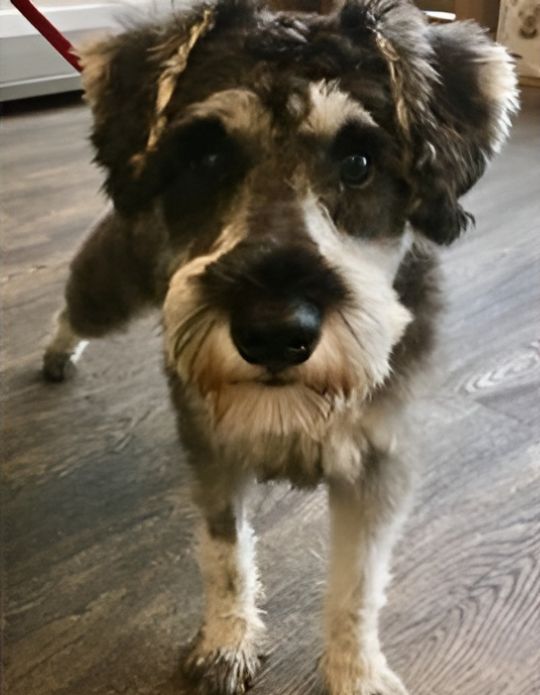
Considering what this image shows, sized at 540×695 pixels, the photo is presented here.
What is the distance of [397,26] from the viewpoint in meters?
1.12

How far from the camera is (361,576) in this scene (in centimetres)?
128

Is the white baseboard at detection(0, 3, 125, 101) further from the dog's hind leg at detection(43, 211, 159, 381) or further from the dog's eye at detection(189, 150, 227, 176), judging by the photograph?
the dog's eye at detection(189, 150, 227, 176)

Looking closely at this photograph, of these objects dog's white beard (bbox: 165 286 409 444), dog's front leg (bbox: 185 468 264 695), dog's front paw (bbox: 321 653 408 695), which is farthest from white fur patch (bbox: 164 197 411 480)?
dog's front paw (bbox: 321 653 408 695)

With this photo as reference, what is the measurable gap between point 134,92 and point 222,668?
82cm

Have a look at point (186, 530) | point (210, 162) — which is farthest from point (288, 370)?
point (186, 530)

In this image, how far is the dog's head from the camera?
98 centimetres

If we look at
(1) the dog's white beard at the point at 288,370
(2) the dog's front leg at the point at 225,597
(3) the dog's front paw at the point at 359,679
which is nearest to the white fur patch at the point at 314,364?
(1) the dog's white beard at the point at 288,370

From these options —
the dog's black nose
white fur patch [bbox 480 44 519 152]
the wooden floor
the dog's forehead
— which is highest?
the dog's forehead

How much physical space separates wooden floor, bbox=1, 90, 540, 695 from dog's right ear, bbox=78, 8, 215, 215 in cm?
52

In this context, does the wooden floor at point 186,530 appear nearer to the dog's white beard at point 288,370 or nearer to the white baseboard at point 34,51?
the dog's white beard at point 288,370

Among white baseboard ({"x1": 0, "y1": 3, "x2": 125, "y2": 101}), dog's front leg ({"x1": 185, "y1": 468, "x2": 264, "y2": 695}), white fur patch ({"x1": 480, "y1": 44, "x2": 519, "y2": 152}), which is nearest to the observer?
white fur patch ({"x1": 480, "y1": 44, "x2": 519, "y2": 152})

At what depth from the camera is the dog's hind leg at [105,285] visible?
1489 millimetres

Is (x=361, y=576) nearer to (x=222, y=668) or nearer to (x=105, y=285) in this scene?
(x=222, y=668)

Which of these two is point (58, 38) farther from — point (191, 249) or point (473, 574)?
point (473, 574)
